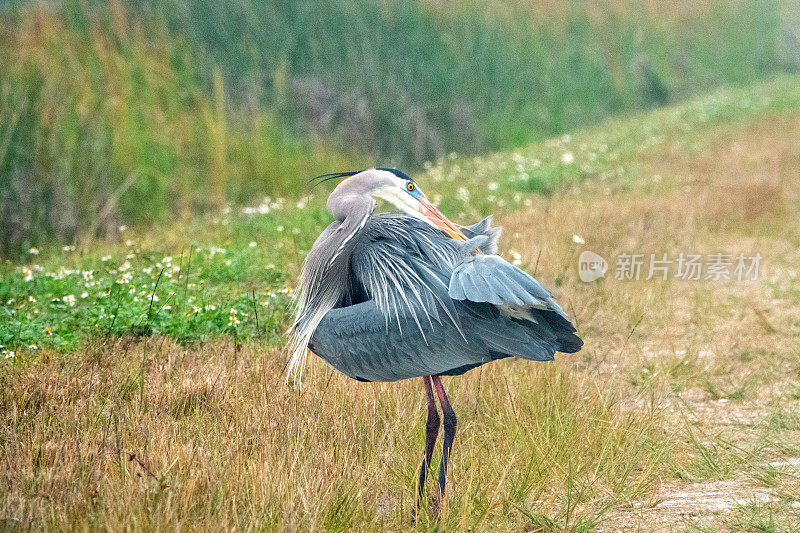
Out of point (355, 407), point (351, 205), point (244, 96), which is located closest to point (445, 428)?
point (355, 407)

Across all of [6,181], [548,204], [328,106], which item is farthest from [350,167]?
[6,181]

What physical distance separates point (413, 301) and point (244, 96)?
24.1ft

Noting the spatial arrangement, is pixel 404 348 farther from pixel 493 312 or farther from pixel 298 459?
pixel 298 459

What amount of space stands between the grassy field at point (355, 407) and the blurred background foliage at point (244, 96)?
118 cm

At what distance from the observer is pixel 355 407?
3.89 m

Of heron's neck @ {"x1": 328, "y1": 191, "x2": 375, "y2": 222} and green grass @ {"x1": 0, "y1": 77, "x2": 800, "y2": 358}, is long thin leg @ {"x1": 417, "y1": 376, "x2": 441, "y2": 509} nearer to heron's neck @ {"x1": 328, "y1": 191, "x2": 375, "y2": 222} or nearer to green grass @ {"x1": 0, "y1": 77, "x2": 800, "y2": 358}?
heron's neck @ {"x1": 328, "y1": 191, "x2": 375, "y2": 222}

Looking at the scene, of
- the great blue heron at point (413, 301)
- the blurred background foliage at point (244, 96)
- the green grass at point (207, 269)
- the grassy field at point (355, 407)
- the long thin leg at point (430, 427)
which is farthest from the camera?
the blurred background foliage at point (244, 96)

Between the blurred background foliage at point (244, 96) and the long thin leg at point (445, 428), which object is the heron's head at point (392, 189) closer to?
the long thin leg at point (445, 428)

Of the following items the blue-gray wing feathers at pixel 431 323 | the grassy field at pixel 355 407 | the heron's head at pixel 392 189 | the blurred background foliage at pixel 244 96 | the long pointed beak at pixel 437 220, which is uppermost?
the blurred background foliage at pixel 244 96

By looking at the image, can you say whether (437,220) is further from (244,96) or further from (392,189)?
(244,96)

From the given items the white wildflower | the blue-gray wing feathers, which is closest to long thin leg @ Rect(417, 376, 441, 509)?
the blue-gray wing feathers

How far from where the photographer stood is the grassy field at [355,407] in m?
3.08

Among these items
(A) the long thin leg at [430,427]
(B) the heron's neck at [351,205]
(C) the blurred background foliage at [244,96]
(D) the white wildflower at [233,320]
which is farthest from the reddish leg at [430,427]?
(C) the blurred background foliage at [244,96]

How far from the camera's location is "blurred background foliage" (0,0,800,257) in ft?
26.3
